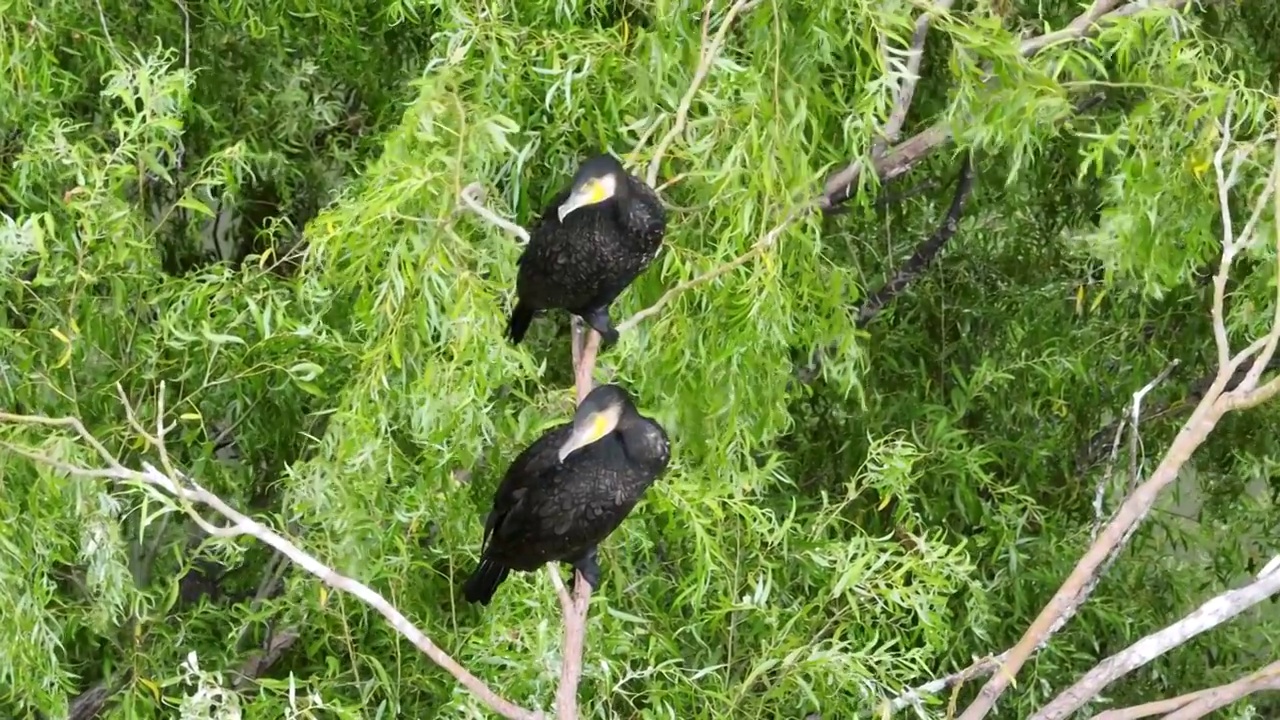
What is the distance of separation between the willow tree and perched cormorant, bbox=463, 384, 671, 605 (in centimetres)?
9

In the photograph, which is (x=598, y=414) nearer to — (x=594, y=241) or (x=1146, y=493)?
(x=594, y=241)

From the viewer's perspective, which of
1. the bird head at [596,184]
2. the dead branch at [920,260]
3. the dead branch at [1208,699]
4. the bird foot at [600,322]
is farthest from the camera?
the dead branch at [920,260]

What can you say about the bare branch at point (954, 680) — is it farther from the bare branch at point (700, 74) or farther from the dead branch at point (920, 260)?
the dead branch at point (920, 260)

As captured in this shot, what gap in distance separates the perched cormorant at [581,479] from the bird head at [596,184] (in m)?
0.26

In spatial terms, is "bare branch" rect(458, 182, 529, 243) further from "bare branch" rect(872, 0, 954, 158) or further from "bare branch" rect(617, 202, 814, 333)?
"bare branch" rect(872, 0, 954, 158)

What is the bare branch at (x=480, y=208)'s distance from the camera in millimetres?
1562

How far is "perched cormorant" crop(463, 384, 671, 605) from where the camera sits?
1.54 meters

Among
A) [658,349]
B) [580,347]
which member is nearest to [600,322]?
[580,347]

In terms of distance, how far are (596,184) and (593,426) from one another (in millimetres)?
325

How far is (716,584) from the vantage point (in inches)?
94.2

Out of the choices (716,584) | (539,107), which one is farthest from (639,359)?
(716,584)

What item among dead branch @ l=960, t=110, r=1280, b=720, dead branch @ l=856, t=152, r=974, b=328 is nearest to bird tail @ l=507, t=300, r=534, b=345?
dead branch @ l=960, t=110, r=1280, b=720

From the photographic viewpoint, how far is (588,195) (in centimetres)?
167

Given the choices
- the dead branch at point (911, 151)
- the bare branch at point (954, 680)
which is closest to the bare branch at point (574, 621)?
the bare branch at point (954, 680)
